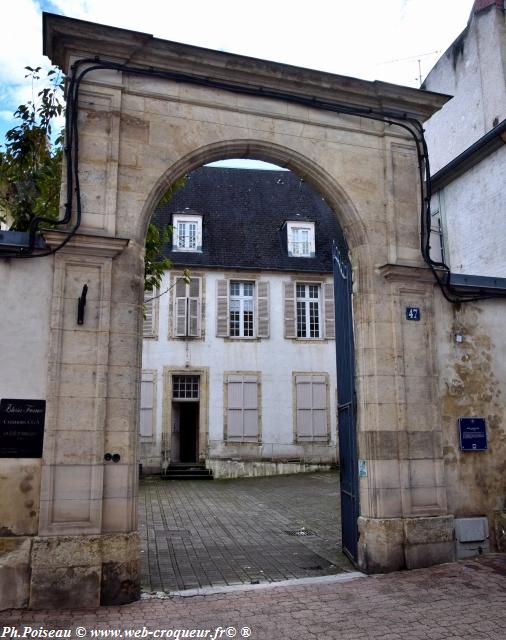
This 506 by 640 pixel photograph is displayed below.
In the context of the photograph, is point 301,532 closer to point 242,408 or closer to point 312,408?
point 242,408

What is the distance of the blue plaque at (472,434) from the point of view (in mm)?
6641

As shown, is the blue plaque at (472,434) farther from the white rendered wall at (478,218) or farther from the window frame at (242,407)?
the window frame at (242,407)

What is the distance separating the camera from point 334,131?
6871 millimetres

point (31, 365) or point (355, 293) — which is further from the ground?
point (355, 293)

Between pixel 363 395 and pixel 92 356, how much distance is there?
294 cm

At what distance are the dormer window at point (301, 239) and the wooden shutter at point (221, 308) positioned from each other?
260 centimetres

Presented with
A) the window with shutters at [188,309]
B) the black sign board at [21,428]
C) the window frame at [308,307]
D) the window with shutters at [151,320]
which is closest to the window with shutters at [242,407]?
the window with shutters at [188,309]

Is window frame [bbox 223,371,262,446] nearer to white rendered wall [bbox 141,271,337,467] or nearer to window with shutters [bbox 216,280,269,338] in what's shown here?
white rendered wall [bbox 141,271,337,467]

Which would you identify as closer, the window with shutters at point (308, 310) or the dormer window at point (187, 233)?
the window with shutters at point (308, 310)

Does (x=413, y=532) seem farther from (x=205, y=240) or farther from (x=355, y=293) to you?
(x=205, y=240)

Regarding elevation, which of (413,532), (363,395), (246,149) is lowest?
(413,532)

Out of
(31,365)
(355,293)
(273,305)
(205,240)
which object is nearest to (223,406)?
(273,305)

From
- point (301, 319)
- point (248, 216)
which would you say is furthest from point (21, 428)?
point (248, 216)

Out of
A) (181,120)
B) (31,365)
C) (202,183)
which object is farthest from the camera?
(202,183)
